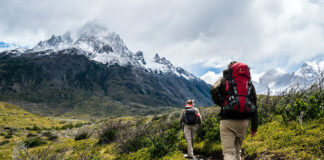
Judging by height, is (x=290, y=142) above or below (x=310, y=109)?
below

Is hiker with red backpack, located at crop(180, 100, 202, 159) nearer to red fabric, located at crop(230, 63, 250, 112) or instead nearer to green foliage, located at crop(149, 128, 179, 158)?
green foliage, located at crop(149, 128, 179, 158)

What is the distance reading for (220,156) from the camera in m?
7.67

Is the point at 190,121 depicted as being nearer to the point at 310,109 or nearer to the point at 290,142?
the point at 290,142

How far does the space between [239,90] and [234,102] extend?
0.29 m

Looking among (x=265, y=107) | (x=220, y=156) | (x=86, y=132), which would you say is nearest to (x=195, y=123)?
(x=220, y=156)

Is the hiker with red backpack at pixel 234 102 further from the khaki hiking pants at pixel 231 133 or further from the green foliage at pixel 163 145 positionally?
the green foliage at pixel 163 145

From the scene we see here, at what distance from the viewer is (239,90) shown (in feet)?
12.5

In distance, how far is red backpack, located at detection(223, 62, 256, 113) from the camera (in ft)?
12.2

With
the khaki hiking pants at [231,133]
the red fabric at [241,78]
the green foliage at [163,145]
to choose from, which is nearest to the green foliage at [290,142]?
the khaki hiking pants at [231,133]

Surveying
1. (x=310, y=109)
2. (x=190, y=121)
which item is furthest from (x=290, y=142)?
(x=190, y=121)

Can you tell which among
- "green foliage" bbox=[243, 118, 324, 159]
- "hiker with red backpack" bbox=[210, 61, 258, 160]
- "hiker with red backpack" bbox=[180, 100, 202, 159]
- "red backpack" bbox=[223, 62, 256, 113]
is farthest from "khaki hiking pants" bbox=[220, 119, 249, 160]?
"hiker with red backpack" bbox=[180, 100, 202, 159]

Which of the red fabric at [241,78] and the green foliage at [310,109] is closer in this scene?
the red fabric at [241,78]

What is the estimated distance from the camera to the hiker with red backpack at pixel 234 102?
3.76m

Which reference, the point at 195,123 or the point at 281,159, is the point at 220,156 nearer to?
the point at 195,123
